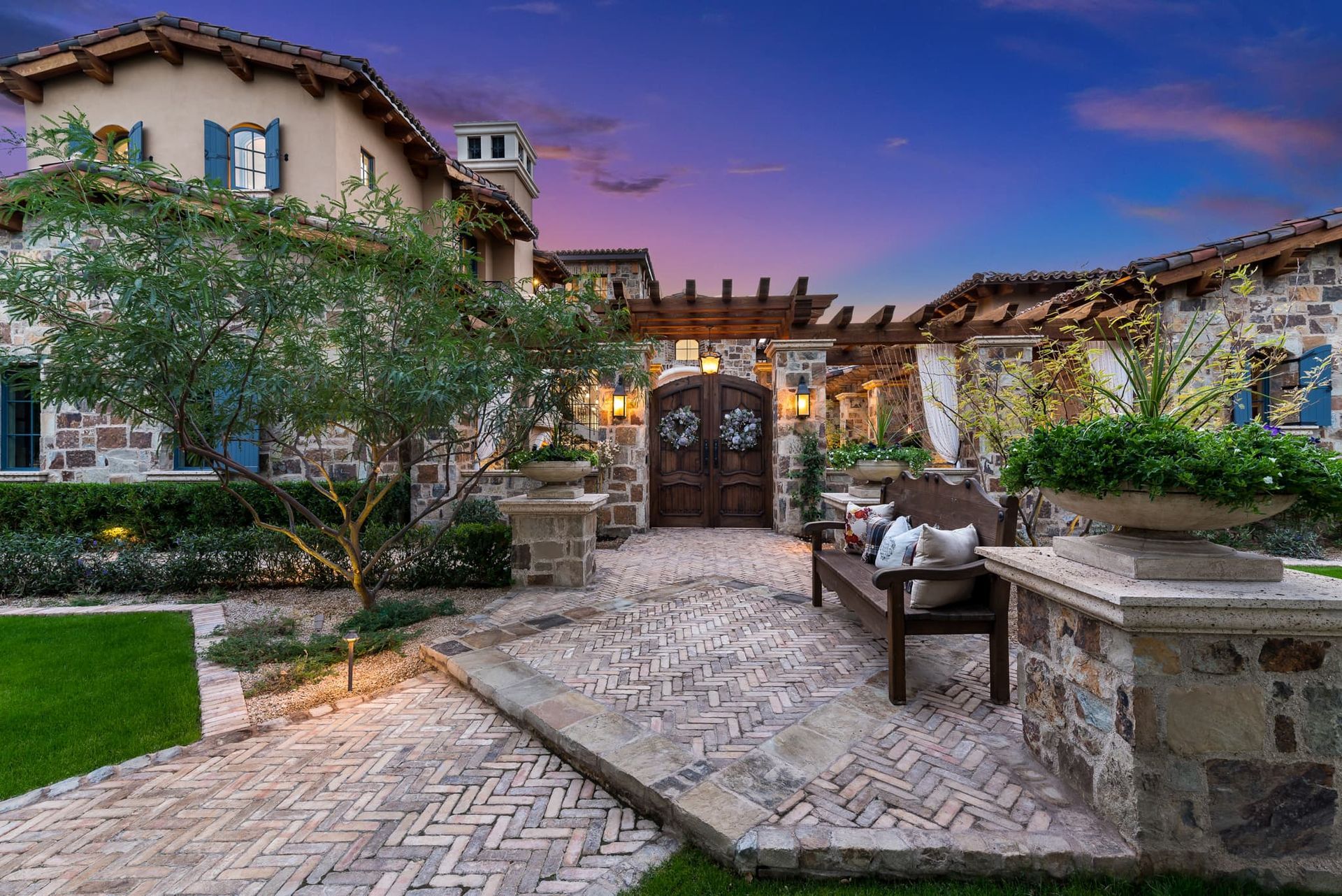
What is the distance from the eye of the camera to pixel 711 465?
9.84 meters

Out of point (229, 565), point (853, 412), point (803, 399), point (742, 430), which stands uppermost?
point (853, 412)

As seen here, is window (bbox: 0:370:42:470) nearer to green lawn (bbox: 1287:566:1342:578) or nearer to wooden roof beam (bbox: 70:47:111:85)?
wooden roof beam (bbox: 70:47:111:85)

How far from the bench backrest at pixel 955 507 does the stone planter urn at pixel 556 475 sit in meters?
2.95

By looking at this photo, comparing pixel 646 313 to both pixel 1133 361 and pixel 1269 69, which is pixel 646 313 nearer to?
pixel 1133 361

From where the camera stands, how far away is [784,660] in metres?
3.38

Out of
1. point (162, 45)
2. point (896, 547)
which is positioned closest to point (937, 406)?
point (896, 547)

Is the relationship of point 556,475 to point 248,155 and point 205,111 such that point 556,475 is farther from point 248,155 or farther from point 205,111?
point 205,111

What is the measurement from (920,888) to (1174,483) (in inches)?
60.3

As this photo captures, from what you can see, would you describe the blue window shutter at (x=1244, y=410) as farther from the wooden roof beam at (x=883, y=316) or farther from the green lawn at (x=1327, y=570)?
the wooden roof beam at (x=883, y=316)

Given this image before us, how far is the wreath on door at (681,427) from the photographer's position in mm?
A: 9805

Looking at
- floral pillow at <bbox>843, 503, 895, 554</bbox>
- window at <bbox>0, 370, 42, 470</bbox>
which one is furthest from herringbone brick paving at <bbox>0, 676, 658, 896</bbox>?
window at <bbox>0, 370, 42, 470</bbox>

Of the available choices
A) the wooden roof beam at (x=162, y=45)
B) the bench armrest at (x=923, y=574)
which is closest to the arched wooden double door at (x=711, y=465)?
the bench armrest at (x=923, y=574)

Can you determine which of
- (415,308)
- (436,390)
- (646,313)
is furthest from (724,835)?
(646,313)

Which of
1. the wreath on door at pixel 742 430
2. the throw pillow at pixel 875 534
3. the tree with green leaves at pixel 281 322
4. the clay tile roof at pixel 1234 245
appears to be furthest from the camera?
the wreath on door at pixel 742 430
